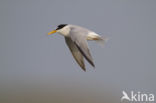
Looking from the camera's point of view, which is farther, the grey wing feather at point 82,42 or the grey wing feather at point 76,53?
the grey wing feather at point 76,53

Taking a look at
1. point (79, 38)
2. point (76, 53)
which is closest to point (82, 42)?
point (79, 38)

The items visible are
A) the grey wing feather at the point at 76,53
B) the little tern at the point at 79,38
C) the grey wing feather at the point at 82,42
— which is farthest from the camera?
the grey wing feather at the point at 76,53

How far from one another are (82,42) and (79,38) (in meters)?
0.12

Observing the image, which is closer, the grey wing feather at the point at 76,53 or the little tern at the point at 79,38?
the little tern at the point at 79,38

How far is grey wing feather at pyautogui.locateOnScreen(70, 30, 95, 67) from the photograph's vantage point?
19.0 feet

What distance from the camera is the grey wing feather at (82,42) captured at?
19.0 feet

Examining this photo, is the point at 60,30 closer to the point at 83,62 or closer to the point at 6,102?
the point at 83,62

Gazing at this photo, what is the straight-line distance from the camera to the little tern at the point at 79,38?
19.3 feet

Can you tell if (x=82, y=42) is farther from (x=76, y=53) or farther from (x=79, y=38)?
(x=76, y=53)

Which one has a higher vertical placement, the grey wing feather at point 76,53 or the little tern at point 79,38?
the little tern at point 79,38

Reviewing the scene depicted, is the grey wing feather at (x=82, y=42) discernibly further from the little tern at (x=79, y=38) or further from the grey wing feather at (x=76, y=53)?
the grey wing feather at (x=76, y=53)

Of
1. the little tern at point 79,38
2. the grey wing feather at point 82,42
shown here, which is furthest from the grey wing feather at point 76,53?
the grey wing feather at point 82,42

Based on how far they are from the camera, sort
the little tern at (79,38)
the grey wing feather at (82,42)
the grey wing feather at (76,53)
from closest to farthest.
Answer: the grey wing feather at (82,42) < the little tern at (79,38) < the grey wing feather at (76,53)

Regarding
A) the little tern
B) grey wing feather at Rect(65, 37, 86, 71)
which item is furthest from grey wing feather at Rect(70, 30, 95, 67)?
grey wing feather at Rect(65, 37, 86, 71)
